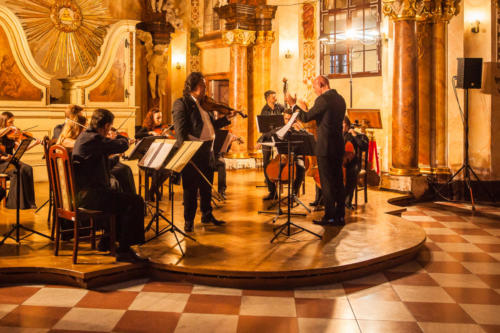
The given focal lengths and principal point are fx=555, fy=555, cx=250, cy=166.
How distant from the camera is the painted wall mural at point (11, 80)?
10.1m

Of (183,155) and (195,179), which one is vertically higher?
(183,155)

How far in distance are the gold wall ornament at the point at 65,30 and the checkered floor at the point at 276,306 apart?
7.48 m

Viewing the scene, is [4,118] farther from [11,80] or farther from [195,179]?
[11,80]

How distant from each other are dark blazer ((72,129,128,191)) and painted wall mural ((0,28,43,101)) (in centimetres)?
623

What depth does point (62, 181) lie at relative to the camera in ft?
15.7

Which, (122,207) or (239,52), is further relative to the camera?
(239,52)

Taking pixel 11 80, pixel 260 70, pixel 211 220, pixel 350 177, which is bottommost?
pixel 211 220

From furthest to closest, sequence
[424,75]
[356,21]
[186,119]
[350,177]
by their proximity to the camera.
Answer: [356,21], [424,75], [350,177], [186,119]

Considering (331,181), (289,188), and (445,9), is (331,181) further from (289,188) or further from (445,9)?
(445,9)

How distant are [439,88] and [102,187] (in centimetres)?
693

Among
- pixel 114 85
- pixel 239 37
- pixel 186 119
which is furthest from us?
pixel 239 37

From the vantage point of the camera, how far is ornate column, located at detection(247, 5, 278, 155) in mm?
12852

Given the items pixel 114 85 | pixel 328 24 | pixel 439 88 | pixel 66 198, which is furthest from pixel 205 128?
pixel 328 24

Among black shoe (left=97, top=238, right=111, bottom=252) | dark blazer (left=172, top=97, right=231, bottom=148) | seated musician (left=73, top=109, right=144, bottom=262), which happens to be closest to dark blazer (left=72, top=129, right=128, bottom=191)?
seated musician (left=73, top=109, right=144, bottom=262)
